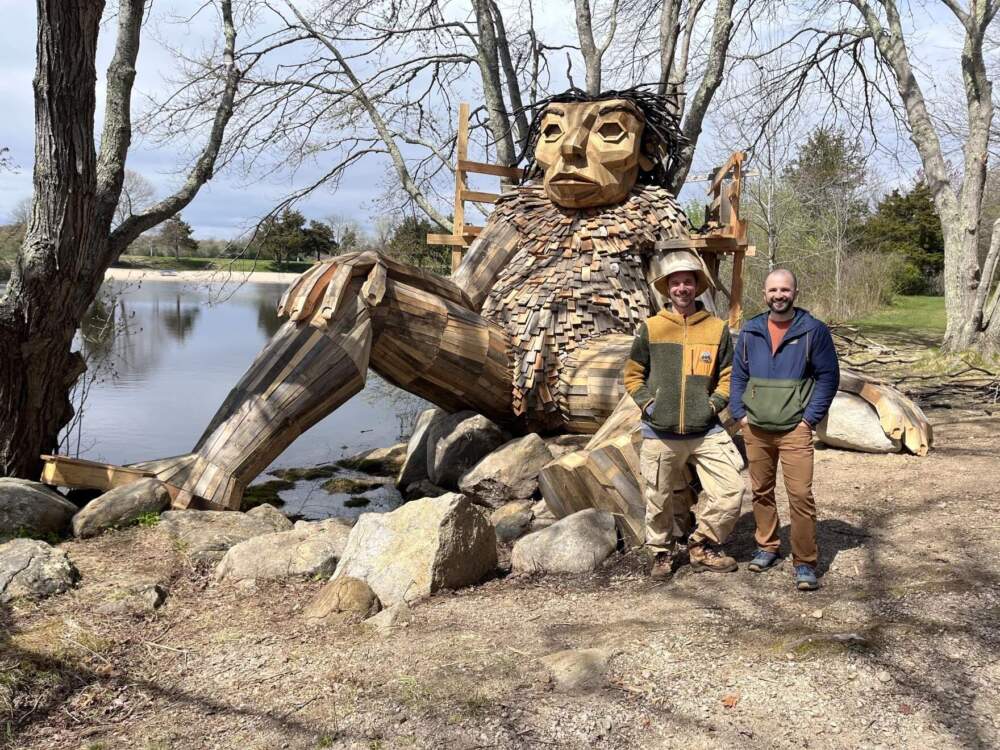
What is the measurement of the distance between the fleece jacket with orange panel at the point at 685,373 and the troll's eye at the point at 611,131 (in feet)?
5.49

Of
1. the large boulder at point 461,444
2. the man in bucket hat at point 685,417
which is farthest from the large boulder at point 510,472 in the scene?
the man in bucket hat at point 685,417

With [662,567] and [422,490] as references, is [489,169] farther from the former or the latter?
[662,567]

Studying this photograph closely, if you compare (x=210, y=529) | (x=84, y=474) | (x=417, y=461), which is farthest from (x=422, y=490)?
(x=84, y=474)

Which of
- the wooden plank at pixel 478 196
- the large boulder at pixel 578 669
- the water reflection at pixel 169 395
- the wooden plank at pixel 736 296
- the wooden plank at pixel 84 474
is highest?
the wooden plank at pixel 478 196

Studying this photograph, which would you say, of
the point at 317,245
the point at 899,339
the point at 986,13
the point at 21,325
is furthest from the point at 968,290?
the point at 317,245

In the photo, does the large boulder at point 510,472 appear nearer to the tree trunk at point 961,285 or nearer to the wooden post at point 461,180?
the wooden post at point 461,180

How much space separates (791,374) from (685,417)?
37cm

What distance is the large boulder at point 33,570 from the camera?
2443 millimetres

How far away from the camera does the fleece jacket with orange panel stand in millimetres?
2570

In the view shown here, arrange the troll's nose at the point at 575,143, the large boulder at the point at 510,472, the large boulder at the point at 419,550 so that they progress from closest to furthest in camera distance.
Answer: the large boulder at the point at 419,550 < the large boulder at the point at 510,472 < the troll's nose at the point at 575,143

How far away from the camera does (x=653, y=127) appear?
13.8ft

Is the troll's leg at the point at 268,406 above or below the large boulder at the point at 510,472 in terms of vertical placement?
above

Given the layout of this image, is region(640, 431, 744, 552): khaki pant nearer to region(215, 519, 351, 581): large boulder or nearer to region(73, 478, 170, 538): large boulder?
region(215, 519, 351, 581): large boulder

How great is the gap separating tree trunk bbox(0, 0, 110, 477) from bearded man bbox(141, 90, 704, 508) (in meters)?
0.66
